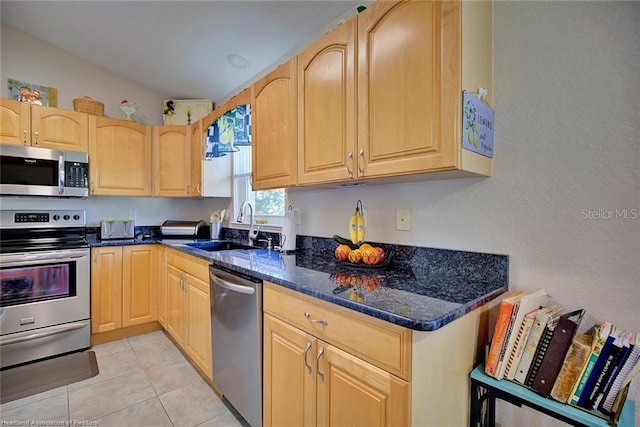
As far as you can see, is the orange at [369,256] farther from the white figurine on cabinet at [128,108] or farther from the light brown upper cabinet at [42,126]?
the white figurine on cabinet at [128,108]

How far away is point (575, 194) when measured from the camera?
1126mm

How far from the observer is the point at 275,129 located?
1888 millimetres

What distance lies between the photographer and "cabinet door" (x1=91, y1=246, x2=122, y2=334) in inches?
104

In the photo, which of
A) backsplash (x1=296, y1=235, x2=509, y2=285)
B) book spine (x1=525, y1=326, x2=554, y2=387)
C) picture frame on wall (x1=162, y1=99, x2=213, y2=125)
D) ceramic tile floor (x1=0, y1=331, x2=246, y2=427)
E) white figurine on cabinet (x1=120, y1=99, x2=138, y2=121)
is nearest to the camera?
book spine (x1=525, y1=326, x2=554, y2=387)

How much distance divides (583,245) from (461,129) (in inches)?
24.0

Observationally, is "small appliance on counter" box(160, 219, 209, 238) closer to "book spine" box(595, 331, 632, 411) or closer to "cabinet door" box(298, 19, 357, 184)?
"cabinet door" box(298, 19, 357, 184)

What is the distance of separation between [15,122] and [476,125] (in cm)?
341

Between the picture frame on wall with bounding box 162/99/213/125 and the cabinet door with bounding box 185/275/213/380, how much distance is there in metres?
1.98

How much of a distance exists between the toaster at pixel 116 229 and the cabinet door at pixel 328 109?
2.31 meters

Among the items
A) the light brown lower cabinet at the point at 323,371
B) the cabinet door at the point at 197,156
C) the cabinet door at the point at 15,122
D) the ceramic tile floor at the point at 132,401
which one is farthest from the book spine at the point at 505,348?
the cabinet door at the point at 15,122

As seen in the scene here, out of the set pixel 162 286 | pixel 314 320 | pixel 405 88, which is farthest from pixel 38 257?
pixel 405 88

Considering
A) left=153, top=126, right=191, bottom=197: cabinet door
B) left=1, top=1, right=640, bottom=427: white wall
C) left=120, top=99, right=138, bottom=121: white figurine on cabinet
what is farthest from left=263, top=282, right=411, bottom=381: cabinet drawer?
left=120, top=99, right=138, bottom=121: white figurine on cabinet

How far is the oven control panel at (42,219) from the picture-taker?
104 inches

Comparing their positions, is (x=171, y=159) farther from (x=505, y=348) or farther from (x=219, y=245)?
(x=505, y=348)
